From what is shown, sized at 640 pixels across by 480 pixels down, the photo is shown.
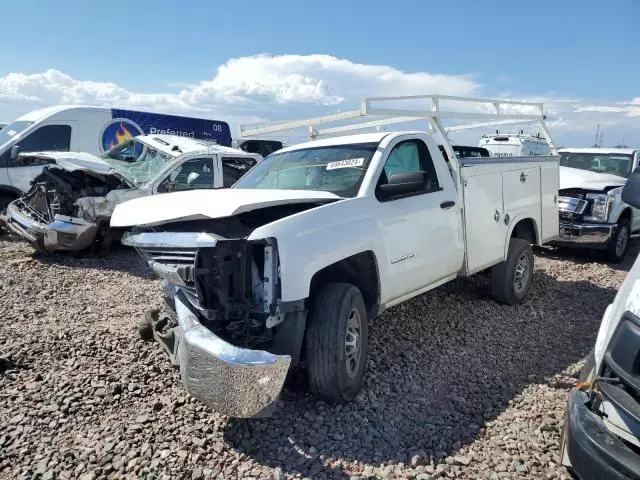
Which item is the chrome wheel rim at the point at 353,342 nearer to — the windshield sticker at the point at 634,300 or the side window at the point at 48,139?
the windshield sticker at the point at 634,300

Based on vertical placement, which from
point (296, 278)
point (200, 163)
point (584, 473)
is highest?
point (200, 163)

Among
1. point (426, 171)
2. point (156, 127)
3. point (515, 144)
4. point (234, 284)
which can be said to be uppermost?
point (156, 127)

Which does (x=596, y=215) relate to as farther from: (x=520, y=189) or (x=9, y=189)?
(x=9, y=189)

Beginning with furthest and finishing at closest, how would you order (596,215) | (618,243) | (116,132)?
(116,132), (618,243), (596,215)

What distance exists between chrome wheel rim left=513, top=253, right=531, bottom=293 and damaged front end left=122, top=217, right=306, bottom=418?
11.7ft

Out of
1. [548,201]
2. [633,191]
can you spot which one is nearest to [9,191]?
[548,201]

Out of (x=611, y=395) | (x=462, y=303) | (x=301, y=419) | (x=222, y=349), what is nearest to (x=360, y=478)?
(x=301, y=419)

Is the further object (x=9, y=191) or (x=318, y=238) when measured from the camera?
(x=9, y=191)

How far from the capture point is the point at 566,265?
8.01 meters

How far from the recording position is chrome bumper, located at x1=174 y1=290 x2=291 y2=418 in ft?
8.59

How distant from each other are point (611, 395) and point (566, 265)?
6585mm

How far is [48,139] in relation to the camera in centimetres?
1029

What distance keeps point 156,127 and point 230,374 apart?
11296 millimetres

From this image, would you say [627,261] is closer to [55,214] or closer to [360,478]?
[360,478]
